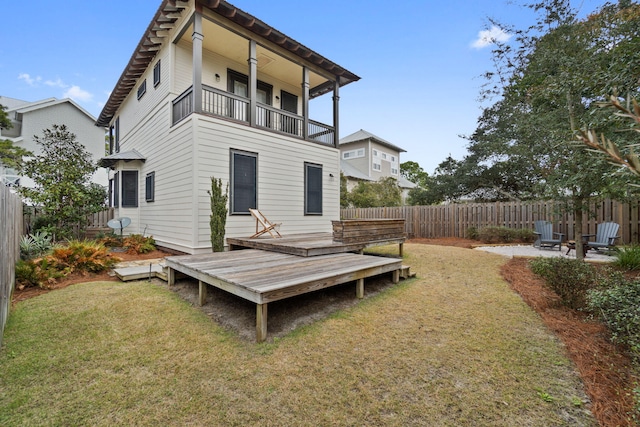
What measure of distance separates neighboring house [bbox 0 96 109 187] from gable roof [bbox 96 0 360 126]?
417 inches

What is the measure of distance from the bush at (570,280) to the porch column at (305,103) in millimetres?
7107

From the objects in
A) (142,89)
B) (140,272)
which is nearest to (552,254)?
(140,272)

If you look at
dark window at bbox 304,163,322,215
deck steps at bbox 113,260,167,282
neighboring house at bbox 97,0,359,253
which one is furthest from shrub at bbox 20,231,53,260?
dark window at bbox 304,163,322,215

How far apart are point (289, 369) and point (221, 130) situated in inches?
244

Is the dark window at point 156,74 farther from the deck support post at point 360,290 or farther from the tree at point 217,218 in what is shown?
the deck support post at point 360,290

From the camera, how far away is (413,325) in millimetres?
3322

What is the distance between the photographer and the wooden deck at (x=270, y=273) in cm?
304

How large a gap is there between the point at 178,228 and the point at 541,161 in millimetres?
9657

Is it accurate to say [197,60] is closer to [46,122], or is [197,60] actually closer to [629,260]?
[629,260]

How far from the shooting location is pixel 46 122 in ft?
57.6

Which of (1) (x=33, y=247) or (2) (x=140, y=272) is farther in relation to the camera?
(1) (x=33, y=247)

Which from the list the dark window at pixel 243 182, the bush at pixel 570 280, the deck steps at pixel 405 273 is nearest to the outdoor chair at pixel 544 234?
the bush at pixel 570 280

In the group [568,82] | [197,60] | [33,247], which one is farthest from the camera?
[197,60]

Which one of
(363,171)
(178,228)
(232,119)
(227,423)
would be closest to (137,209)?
(178,228)
